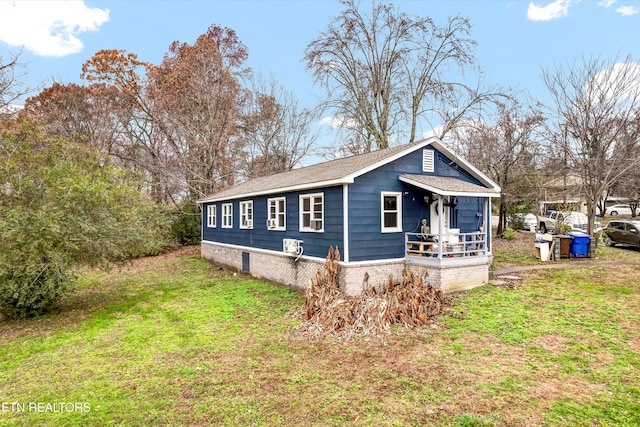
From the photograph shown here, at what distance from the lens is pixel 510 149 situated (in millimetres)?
21031

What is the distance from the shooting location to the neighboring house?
9.98m

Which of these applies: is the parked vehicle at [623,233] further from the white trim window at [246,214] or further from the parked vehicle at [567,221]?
the white trim window at [246,214]

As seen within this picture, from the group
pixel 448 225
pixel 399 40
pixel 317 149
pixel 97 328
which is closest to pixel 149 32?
pixel 317 149

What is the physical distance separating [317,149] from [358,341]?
69.9 feet

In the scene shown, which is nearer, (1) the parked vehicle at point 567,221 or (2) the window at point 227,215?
(2) the window at point 227,215

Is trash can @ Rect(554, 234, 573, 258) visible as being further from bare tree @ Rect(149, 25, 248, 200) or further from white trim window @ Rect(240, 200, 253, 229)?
bare tree @ Rect(149, 25, 248, 200)

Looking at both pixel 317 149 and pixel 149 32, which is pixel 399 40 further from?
pixel 149 32

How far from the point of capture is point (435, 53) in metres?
22.1

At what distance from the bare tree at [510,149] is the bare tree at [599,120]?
Result: 279cm

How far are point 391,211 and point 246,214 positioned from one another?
24.0 ft

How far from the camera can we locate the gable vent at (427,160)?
1164 cm

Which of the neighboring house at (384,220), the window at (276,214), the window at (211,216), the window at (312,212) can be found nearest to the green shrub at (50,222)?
the window at (276,214)

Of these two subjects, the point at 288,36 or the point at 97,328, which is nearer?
the point at 97,328

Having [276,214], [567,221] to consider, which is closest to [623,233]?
[567,221]
